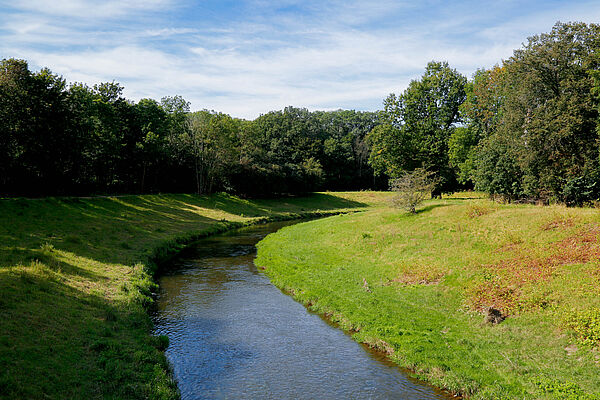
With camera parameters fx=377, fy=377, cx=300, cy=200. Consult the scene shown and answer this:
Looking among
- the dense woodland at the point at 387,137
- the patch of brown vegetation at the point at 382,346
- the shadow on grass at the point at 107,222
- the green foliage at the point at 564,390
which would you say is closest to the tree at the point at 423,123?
the dense woodland at the point at 387,137

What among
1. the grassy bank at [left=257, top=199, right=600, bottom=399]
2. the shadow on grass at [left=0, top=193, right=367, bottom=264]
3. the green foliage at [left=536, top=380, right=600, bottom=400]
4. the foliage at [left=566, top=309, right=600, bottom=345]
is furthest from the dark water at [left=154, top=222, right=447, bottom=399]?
the shadow on grass at [left=0, top=193, right=367, bottom=264]

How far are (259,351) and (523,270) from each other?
1338cm

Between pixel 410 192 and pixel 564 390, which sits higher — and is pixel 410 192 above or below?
above

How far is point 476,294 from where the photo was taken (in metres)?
18.3

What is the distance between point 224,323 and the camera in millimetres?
18672

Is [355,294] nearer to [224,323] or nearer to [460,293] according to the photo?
[460,293]

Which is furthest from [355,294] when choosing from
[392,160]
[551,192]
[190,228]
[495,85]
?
[495,85]

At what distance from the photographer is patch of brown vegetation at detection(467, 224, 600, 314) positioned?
17.2 meters

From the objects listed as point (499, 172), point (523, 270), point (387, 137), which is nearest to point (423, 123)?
point (387, 137)

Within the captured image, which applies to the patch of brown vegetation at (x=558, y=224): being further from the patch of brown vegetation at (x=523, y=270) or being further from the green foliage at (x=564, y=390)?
the green foliage at (x=564, y=390)

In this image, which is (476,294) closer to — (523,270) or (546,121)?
(523,270)

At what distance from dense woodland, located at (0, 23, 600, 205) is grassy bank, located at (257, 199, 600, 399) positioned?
9839mm

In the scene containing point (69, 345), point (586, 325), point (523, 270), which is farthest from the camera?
point (523, 270)

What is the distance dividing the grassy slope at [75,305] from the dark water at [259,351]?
1.37m
